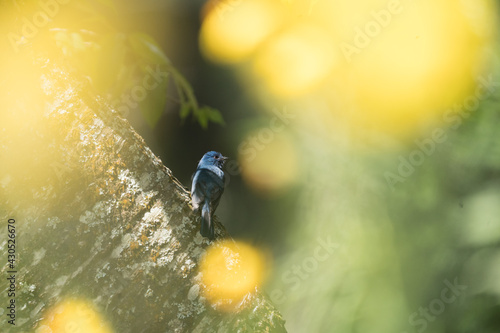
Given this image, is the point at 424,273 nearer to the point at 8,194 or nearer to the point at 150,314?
the point at 150,314

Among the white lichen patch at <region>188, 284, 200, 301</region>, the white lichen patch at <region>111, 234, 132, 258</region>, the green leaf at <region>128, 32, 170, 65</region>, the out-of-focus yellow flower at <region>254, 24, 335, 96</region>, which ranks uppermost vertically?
the green leaf at <region>128, 32, 170, 65</region>

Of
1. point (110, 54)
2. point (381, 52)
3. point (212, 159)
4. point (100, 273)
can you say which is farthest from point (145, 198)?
point (381, 52)

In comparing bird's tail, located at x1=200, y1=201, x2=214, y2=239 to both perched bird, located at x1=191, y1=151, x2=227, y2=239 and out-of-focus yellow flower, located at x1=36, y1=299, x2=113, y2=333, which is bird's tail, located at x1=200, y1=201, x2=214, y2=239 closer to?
perched bird, located at x1=191, y1=151, x2=227, y2=239

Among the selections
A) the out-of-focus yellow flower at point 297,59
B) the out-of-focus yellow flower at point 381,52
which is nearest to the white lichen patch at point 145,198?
the out-of-focus yellow flower at point 381,52

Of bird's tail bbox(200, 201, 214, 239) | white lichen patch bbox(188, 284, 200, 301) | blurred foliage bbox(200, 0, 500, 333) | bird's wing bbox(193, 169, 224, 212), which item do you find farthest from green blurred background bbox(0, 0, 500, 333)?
white lichen patch bbox(188, 284, 200, 301)

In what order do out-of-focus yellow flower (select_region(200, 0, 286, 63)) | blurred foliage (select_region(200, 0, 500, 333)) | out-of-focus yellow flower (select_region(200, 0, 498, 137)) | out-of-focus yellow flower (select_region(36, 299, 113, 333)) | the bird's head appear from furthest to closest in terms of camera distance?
out-of-focus yellow flower (select_region(200, 0, 286, 63)) < out-of-focus yellow flower (select_region(200, 0, 498, 137)) < blurred foliage (select_region(200, 0, 500, 333)) < the bird's head < out-of-focus yellow flower (select_region(36, 299, 113, 333))

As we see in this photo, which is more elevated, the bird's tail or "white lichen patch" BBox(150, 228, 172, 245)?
"white lichen patch" BBox(150, 228, 172, 245)

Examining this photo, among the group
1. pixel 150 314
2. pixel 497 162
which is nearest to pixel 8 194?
pixel 150 314
